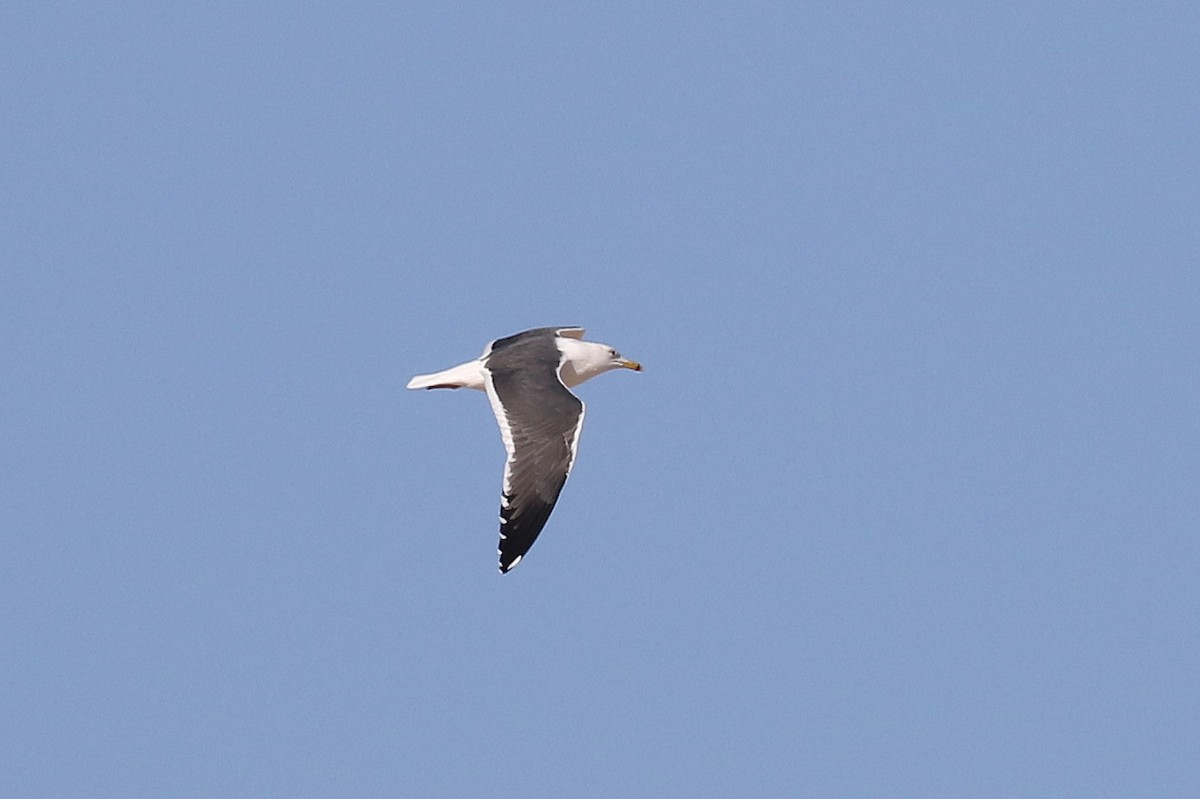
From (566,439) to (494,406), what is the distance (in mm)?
834

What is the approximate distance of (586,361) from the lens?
18719 millimetres

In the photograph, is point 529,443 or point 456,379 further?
point 456,379

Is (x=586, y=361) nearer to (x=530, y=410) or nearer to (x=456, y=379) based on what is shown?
(x=456, y=379)

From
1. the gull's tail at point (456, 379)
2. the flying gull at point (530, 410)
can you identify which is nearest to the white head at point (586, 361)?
→ the flying gull at point (530, 410)

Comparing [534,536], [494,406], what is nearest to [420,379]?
[494,406]

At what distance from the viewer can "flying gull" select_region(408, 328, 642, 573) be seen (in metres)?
15.6

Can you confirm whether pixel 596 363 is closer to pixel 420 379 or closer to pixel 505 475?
pixel 420 379

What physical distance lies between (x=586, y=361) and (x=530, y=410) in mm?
2355

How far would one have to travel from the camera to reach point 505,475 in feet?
51.6

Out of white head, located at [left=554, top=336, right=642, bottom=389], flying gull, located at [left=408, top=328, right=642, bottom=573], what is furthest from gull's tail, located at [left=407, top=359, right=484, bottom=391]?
white head, located at [left=554, top=336, right=642, bottom=389]

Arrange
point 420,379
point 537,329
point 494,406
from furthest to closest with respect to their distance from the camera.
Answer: point 537,329, point 420,379, point 494,406

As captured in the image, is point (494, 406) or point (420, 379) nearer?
point (494, 406)

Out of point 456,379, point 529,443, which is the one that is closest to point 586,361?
point 456,379

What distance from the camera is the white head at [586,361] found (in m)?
18.4
